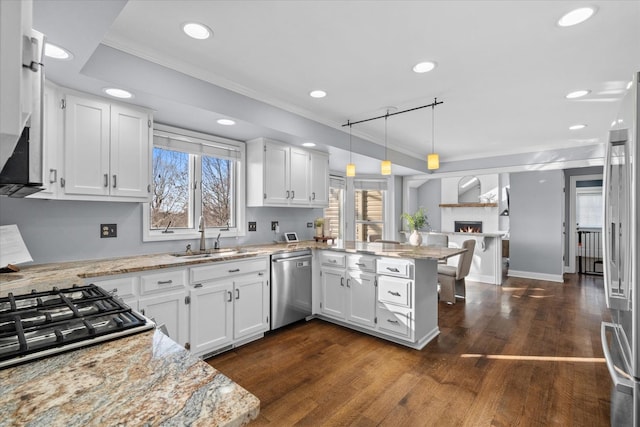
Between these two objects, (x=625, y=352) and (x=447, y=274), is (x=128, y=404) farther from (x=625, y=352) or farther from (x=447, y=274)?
(x=447, y=274)

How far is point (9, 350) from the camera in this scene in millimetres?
859

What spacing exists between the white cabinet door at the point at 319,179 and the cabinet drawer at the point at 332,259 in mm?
827

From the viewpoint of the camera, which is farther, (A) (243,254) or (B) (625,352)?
(A) (243,254)

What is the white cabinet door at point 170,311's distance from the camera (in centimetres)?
237

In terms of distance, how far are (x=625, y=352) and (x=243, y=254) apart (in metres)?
2.65

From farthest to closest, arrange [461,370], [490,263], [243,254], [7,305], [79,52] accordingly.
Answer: [490,263], [243,254], [461,370], [79,52], [7,305]

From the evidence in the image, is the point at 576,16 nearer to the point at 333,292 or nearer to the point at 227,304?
the point at 333,292

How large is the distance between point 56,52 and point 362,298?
3119mm

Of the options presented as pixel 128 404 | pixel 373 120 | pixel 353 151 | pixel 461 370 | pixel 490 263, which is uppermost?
pixel 373 120

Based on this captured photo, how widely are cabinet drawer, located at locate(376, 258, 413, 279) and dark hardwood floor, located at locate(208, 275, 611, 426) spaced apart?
0.72 meters

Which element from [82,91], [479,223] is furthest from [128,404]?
[479,223]

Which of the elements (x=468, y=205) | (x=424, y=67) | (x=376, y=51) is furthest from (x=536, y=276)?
(x=376, y=51)

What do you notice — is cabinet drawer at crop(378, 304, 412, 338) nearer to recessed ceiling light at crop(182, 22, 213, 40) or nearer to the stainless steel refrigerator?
the stainless steel refrigerator

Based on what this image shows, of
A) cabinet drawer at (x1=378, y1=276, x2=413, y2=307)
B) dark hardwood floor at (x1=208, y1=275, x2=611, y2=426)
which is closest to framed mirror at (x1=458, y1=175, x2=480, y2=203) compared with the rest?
dark hardwood floor at (x1=208, y1=275, x2=611, y2=426)
